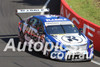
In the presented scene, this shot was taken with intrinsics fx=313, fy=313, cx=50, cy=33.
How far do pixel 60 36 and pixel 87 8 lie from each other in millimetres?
11670

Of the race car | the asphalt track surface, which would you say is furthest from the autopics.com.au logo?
the asphalt track surface

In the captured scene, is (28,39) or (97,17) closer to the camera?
(28,39)

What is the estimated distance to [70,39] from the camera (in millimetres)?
12547

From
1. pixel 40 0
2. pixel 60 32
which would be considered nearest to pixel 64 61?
pixel 60 32

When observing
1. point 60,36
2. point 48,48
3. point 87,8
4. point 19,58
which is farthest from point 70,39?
point 87,8

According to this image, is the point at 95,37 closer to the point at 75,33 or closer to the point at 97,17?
the point at 75,33

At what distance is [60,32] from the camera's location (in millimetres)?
13273

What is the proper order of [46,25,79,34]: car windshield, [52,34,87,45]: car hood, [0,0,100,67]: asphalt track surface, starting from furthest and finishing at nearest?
[46,25,79,34]: car windshield < [52,34,87,45]: car hood < [0,0,100,67]: asphalt track surface

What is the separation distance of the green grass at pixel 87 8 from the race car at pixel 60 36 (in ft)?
23.7

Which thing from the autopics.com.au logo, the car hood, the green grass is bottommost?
the green grass

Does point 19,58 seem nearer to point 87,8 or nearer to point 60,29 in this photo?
point 60,29

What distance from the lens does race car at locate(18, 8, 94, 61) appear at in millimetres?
12102

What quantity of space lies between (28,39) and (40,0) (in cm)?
1624

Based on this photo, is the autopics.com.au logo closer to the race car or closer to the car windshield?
the race car
